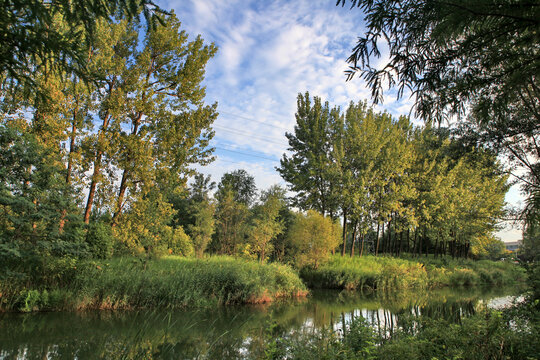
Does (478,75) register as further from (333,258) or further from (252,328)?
(333,258)

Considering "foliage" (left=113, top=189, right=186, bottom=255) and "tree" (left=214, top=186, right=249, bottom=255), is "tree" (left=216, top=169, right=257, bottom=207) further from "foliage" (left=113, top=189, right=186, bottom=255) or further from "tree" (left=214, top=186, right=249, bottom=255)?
"foliage" (left=113, top=189, right=186, bottom=255)

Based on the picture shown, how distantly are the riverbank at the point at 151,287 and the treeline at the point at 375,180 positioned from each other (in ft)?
36.3

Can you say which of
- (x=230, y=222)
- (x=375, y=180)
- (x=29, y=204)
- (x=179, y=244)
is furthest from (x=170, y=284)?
(x=230, y=222)

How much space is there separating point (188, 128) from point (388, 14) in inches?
494

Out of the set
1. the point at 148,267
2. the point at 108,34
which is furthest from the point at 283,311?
the point at 108,34

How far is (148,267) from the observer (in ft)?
42.1

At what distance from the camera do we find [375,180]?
25.2 m

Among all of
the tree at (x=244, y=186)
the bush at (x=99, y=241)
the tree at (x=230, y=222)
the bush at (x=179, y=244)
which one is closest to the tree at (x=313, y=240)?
the bush at (x=179, y=244)

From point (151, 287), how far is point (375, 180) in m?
18.9

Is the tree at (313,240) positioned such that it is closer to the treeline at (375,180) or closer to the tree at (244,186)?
the treeline at (375,180)

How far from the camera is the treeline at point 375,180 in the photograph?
80.2 feet

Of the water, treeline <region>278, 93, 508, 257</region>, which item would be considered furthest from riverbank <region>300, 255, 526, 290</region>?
the water

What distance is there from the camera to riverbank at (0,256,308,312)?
9.62 metres

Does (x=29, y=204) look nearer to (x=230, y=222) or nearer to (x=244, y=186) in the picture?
(x=230, y=222)
